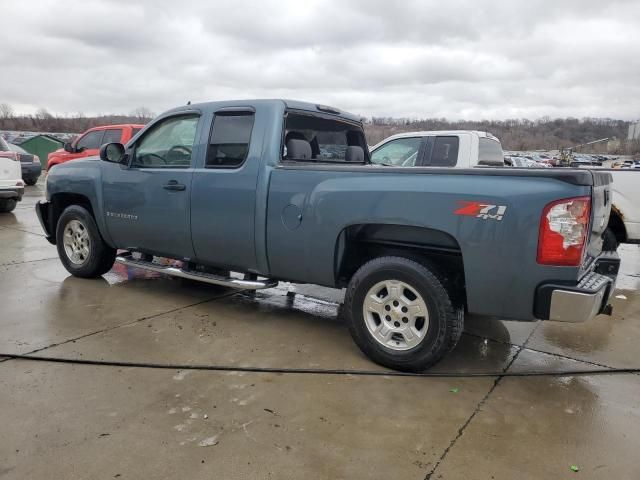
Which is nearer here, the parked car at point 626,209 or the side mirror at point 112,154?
the side mirror at point 112,154

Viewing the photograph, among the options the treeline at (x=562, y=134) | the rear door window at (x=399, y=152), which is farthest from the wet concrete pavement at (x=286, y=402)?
the treeline at (x=562, y=134)

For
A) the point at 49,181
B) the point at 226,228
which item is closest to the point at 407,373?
the point at 226,228

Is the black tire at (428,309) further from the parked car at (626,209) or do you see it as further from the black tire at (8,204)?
the black tire at (8,204)

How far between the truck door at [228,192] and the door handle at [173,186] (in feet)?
0.48

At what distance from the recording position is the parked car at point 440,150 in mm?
7250

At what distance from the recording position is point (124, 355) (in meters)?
3.84

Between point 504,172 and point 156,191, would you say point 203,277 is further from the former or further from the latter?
point 504,172

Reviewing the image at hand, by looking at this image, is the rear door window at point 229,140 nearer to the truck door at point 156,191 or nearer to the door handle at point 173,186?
the truck door at point 156,191

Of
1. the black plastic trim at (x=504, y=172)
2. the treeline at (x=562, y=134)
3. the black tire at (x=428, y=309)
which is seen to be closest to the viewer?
the black plastic trim at (x=504, y=172)

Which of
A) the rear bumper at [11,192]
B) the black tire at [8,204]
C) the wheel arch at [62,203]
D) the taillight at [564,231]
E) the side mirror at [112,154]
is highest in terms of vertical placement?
the side mirror at [112,154]

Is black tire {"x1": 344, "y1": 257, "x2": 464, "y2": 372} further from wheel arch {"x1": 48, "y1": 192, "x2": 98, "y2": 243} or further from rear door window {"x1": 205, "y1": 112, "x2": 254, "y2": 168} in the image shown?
wheel arch {"x1": 48, "y1": 192, "x2": 98, "y2": 243}

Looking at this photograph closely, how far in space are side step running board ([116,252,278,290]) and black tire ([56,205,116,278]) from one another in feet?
0.89

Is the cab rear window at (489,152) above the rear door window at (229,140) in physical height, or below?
above

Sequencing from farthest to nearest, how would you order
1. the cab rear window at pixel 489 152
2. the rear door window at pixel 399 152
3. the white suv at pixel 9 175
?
the white suv at pixel 9 175 < the rear door window at pixel 399 152 < the cab rear window at pixel 489 152
